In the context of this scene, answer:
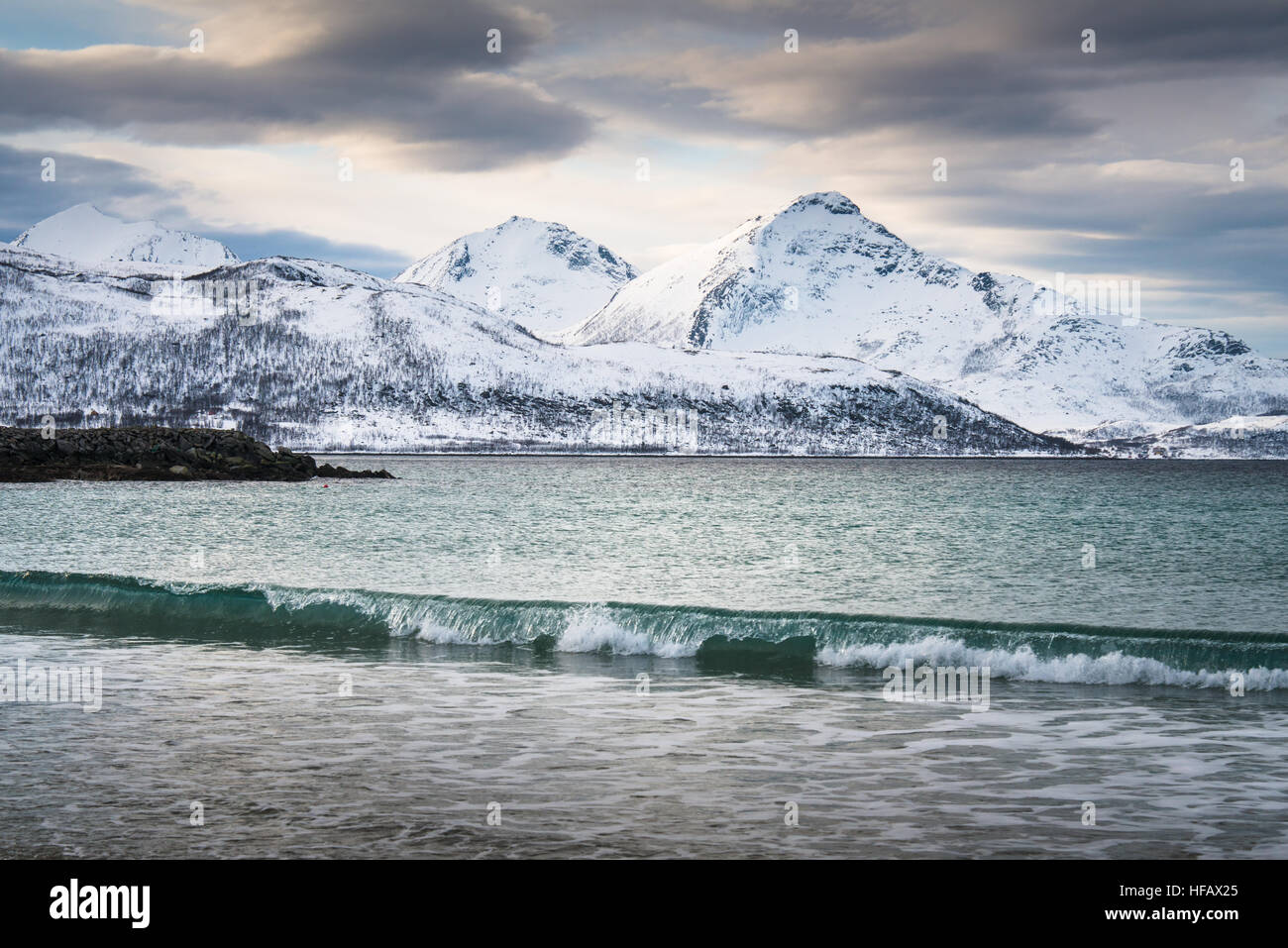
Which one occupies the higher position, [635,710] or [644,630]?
[644,630]

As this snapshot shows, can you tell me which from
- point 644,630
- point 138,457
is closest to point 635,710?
point 644,630

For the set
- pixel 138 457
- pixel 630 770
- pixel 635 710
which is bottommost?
pixel 635 710

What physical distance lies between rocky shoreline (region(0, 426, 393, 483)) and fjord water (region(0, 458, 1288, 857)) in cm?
9127

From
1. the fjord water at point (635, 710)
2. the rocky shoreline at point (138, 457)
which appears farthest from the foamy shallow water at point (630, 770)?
the rocky shoreline at point (138, 457)

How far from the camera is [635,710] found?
20234 millimetres

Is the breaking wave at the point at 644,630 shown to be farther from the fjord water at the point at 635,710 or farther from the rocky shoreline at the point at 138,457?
the rocky shoreline at the point at 138,457

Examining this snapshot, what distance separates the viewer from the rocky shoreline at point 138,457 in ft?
449

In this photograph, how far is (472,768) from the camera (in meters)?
15.6

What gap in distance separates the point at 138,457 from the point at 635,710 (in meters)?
139

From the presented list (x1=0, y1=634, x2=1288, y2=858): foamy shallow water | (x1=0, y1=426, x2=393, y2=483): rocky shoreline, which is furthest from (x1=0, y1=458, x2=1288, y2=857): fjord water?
(x1=0, y1=426, x2=393, y2=483): rocky shoreline

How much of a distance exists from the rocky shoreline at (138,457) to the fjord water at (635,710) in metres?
91.3

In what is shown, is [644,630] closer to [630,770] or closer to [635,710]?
[635,710]
